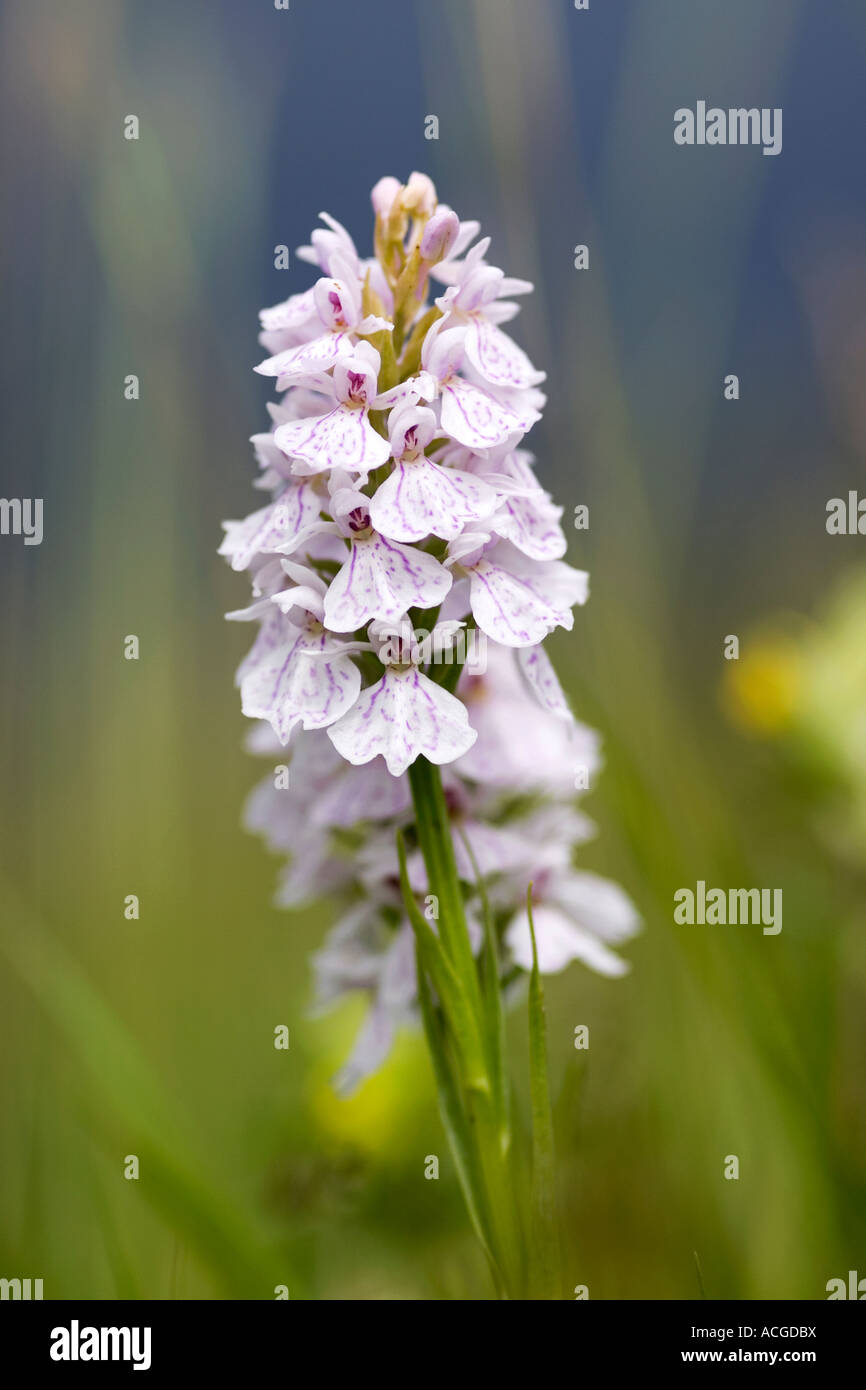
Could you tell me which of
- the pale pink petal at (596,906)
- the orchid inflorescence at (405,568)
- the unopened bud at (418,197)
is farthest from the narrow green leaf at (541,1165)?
the unopened bud at (418,197)

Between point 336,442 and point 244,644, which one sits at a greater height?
point 244,644

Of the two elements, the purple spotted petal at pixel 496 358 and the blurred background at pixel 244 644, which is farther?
the blurred background at pixel 244 644

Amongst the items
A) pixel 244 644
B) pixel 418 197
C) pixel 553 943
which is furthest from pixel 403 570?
pixel 244 644

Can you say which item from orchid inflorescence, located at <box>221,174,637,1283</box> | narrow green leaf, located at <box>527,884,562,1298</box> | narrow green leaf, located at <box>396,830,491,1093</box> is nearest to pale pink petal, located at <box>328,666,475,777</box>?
orchid inflorescence, located at <box>221,174,637,1283</box>

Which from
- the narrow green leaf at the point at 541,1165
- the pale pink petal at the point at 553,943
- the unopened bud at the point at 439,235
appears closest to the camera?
the narrow green leaf at the point at 541,1165

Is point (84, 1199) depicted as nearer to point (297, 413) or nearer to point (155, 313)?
point (297, 413)

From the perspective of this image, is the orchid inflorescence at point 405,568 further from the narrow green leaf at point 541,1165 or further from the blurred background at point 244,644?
the blurred background at point 244,644

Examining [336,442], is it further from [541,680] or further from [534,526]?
[541,680]
